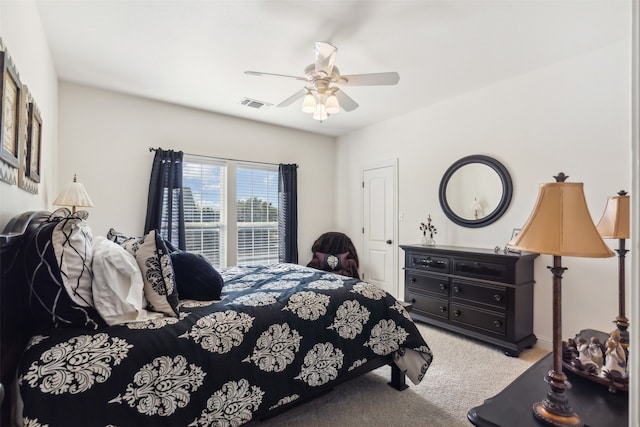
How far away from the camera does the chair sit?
4691 mm

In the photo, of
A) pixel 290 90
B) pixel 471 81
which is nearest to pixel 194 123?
pixel 290 90

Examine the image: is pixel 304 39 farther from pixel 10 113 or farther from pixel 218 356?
pixel 218 356

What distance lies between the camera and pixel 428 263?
3.52 m

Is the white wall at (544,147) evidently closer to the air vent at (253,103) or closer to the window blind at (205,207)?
the air vent at (253,103)

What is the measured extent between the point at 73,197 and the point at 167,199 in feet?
3.76

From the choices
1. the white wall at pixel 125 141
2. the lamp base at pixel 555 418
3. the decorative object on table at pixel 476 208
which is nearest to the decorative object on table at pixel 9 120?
the white wall at pixel 125 141

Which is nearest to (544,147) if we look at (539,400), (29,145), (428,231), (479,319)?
(428,231)

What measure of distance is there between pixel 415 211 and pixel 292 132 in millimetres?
2285

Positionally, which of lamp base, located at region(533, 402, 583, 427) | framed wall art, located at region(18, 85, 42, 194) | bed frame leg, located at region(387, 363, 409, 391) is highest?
framed wall art, located at region(18, 85, 42, 194)

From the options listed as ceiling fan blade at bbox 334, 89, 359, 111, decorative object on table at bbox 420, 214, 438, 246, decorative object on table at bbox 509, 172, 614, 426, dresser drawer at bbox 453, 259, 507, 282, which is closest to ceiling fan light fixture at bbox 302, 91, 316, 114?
ceiling fan blade at bbox 334, 89, 359, 111

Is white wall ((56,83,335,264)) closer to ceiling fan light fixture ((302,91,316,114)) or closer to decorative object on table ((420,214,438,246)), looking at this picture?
ceiling fan light fixture ((302,91,316,114))

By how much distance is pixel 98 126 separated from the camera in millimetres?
3533

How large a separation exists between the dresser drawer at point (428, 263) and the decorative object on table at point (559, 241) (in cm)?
230

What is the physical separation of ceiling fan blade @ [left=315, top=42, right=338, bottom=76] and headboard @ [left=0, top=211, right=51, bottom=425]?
6.66 feet
